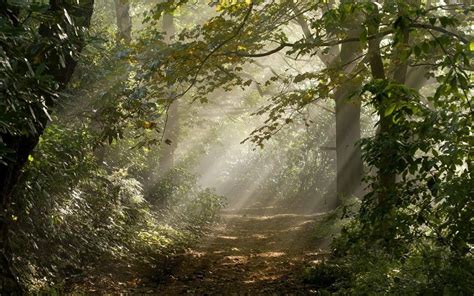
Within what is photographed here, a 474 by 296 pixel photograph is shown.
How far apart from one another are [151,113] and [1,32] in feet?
13.3

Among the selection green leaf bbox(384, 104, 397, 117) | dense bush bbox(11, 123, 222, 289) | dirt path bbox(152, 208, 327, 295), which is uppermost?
green leaf bbox(384, 104, 397, 117)

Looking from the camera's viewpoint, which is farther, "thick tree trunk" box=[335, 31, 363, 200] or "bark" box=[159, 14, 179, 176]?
"bark" box=[159, 14, 179, 176]

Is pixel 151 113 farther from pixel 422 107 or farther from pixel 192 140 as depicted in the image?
pixel 192 140

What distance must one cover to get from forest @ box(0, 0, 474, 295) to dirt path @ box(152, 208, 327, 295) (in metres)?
0.06

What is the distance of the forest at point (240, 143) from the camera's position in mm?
4203

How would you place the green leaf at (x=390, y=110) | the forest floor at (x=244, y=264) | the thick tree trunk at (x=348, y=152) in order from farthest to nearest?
1. the thick tree trunk at (x=348, y=152)
2. the forest floor at (x=244, y=264)
3. the green leaf at (x=390, y=110)

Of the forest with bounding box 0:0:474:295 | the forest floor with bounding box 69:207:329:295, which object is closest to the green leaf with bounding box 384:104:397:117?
the forest with bounding box 0:0:474:295

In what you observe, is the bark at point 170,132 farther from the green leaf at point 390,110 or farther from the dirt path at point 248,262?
the green leaf at point 390,110

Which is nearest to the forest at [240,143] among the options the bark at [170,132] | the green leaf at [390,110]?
the green leaf at [390,110]

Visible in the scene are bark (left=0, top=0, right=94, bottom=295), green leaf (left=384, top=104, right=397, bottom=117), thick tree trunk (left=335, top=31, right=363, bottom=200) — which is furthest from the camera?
thick tree trunk (left=335, top=31, right=363, bottom=200)

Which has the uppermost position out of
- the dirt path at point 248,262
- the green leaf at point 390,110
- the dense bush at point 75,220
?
the green leaf at point 390,110

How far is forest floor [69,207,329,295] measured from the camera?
7.33 metres

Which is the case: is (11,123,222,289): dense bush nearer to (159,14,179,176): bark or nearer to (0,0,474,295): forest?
(0,0,474,295): forest

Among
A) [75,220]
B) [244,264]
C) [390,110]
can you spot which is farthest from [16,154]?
[244,264]
